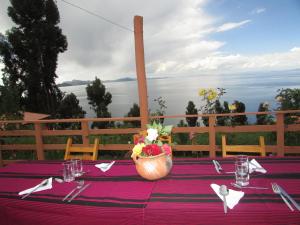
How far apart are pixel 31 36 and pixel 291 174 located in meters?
11.3

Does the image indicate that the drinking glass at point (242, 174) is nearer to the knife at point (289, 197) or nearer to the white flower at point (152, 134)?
the knife at point (289, 197)

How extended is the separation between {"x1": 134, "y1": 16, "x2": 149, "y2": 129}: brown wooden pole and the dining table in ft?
4.75

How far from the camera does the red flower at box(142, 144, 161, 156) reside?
1.48 metres

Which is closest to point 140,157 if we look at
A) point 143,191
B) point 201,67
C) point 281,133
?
point 143,191

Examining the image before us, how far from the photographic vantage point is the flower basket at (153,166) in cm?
147

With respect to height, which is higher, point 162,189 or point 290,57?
point 290,57

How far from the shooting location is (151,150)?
148 cm

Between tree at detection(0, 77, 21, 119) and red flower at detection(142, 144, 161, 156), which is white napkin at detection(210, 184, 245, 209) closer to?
red flower at detection(142, 144, 161, 156)

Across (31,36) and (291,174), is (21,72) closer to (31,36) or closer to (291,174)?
(31,36)

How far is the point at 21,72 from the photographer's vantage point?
35.6 feet

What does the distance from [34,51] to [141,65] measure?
9.33 m

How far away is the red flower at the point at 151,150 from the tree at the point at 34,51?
10.1 meters

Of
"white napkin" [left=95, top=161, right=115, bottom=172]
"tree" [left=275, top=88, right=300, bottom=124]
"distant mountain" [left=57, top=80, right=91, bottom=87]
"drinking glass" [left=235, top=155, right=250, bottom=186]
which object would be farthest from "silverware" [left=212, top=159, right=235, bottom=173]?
"distant mountain" [left=57, top=80, right=91, bottom=87]

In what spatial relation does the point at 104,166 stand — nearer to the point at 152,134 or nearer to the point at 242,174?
the point at 152,134
